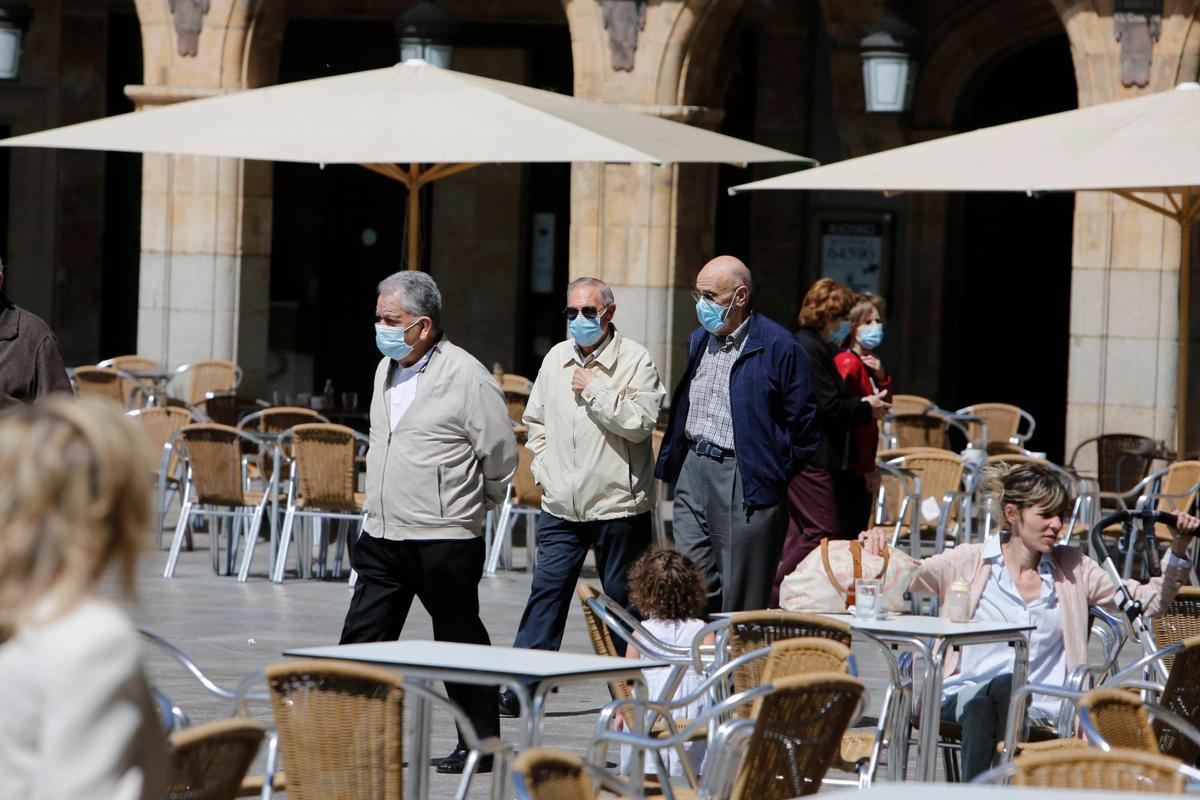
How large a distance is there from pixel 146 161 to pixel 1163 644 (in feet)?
34.6

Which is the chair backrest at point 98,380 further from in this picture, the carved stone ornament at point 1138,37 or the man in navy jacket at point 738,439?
the man in navy jacket at point 738,439

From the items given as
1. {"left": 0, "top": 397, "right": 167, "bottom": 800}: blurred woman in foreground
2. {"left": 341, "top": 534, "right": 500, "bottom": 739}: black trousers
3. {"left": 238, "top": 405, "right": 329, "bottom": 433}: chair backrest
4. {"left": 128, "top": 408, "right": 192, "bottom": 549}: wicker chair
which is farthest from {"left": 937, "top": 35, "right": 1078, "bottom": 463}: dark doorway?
{"left": 0, "top": 397, "right": 167, "bottom": 800}: blurred woman in foreground

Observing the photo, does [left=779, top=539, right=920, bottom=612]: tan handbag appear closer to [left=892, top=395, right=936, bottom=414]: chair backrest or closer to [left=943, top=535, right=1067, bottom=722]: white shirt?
[left=943, top=535, right=1067, bottom=722]: white shirt

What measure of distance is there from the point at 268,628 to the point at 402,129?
232 cm

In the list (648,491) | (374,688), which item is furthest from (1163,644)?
(374,688)

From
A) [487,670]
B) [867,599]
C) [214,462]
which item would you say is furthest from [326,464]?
[487,670]

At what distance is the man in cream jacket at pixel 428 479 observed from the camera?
714 centimetres

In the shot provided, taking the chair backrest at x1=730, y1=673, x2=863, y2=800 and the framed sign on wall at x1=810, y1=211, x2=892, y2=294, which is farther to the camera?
the framed sign on wall at x1=810, y1=211, x2=892, y2=294

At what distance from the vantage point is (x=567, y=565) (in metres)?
7.97

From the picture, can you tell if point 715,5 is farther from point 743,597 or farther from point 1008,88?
point 743,597

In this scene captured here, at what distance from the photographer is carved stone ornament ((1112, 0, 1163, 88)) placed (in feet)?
46.3

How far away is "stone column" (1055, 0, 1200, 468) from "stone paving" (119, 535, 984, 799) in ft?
13.2

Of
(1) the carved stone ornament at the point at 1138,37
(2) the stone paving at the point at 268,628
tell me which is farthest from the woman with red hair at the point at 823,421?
(1) the carved stone ornament at the point at 1138,37

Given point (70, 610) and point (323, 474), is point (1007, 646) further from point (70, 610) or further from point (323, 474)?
point (323, 474)
